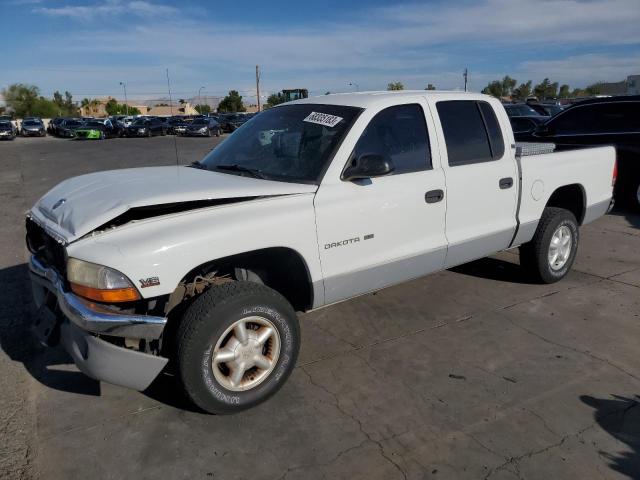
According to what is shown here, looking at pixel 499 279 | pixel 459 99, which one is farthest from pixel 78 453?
pixel 499 279

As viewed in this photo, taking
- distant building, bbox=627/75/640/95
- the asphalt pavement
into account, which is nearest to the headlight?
the asphalt pavement

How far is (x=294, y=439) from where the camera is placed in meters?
3.03

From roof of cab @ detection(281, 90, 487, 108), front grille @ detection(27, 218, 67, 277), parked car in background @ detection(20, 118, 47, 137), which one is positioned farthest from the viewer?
parked car in background @ detection(20, 118, 47, 137)

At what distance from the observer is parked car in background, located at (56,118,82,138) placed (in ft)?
133

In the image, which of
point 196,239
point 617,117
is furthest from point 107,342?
point 617,117

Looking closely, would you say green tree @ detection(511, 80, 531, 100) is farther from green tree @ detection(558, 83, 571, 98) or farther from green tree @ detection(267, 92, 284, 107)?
green tree @ detection(267, 92, 284, 107)

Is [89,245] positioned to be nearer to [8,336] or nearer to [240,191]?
[240,191]

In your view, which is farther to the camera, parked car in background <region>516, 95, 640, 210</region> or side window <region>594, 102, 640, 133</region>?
side window <region>594, 102, 640, 133</region>

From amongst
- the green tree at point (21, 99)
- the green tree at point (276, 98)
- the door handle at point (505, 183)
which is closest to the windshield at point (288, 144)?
the door handle at point (505, 183)

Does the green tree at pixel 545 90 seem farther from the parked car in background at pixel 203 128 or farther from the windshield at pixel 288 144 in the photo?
the windshield at pixel 288 144

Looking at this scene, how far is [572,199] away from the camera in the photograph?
5.64 meters

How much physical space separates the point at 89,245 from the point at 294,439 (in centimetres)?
152

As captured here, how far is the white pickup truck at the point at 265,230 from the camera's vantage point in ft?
9.42

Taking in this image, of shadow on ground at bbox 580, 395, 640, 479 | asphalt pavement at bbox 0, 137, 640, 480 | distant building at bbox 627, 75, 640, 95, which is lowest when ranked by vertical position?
shadow on ground at bbox 580, 395, 640, 479
